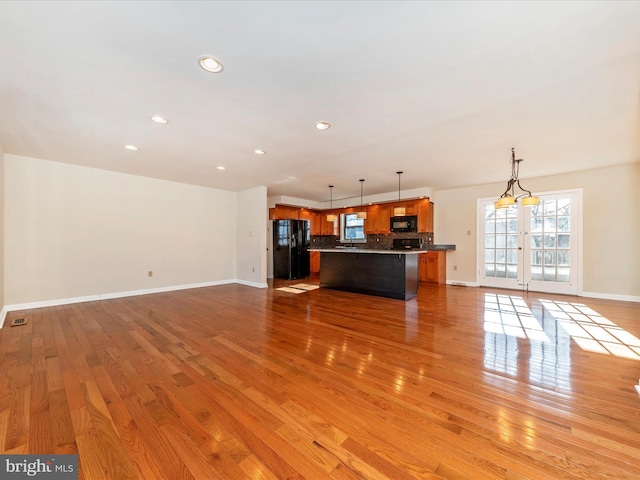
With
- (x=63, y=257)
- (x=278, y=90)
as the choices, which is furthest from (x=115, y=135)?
(x=63, y=257)

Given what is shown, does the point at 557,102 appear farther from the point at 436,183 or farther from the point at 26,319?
the point at 26,319

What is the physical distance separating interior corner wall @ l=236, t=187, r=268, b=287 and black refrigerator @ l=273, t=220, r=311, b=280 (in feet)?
3.57

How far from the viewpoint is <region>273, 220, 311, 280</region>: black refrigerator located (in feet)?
23.6

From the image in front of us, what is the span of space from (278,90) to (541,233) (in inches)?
241

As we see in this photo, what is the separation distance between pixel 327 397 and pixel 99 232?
5303 mm

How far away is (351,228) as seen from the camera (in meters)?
8.38

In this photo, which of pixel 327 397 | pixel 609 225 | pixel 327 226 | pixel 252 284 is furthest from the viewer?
pixel 327 226

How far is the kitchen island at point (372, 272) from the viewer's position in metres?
4.80

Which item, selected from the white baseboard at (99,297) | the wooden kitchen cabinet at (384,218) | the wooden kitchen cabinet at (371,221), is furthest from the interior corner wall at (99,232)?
the wooden kitchen cabinet at (384,218)

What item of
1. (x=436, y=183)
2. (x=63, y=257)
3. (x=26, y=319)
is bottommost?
(x=26, y=319)

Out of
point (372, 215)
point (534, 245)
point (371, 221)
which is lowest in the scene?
point (534, 245)

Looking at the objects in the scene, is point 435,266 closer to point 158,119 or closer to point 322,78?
point 322,78

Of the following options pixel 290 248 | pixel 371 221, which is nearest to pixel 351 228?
pixel 371 221

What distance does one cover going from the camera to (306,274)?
25.5ft
